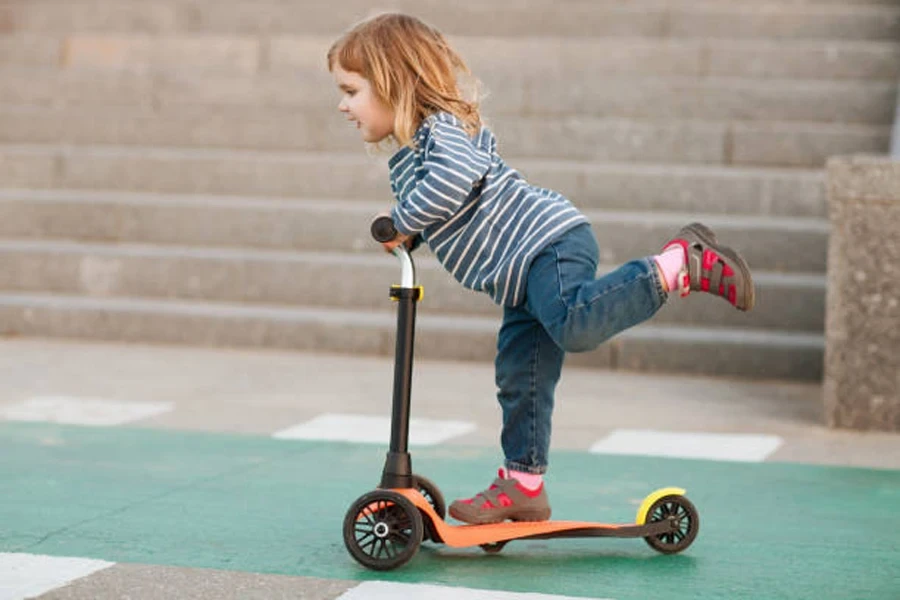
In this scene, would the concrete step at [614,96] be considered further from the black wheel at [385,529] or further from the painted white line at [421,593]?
the painted white line at [421,593]

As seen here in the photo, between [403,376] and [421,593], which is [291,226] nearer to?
[403,376]

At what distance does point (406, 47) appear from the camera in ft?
13.3

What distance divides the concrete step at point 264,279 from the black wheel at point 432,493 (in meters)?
4.02

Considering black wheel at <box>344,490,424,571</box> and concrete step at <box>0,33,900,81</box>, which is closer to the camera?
black wheel at <box>344,490,424,571</box>

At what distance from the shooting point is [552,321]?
13.2 feet

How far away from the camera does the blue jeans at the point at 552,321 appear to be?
3.98 m

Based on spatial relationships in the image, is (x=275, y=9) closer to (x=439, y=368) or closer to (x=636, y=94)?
(x=636, y=94)

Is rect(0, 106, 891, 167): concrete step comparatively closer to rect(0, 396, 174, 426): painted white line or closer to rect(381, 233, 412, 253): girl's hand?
rect(0, 396, 174, 426): painted white line

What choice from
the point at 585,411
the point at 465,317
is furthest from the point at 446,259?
the point at 465,317

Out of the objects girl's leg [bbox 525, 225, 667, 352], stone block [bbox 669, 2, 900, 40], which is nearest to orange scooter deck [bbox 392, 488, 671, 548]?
girl's leg [bbox 525, 225, 667, 352]

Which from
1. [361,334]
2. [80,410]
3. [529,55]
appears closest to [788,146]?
[529,55]

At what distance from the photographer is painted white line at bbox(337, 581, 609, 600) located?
11.8 feet

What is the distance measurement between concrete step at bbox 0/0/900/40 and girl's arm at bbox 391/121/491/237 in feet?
21.5

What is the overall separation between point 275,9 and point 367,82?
6.97 meters
